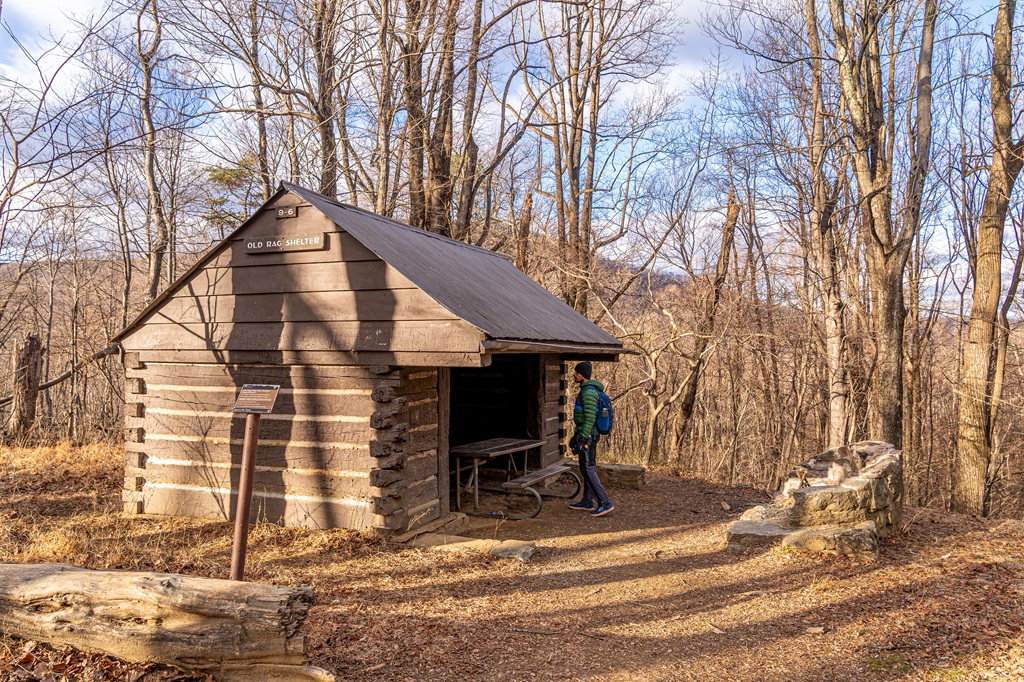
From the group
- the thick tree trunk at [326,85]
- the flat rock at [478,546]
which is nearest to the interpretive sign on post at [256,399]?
the flat rock at [478,546]

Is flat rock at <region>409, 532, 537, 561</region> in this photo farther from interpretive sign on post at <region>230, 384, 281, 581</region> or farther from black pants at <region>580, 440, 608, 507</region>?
interpretive sign on post at <region>230, 384, 281, 581</region>

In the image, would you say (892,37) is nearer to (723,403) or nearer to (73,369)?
(723,403)

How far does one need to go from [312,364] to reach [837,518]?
6.92 metres

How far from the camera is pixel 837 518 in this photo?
8.48 meters

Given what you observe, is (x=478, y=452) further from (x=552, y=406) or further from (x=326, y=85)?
(x=326, y=85)

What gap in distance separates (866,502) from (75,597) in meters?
8.38

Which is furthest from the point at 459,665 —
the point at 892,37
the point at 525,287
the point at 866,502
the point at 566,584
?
the point at 892,37

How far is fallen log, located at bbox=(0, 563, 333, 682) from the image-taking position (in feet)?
14.5

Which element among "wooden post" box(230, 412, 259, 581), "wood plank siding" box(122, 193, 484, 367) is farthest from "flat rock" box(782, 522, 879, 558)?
"wooden post" box(230, 412, 259, 581)

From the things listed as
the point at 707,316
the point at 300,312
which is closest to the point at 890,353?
the point at 707,316

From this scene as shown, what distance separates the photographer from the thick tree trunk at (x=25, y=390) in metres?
15.5

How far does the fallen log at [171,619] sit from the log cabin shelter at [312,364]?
3.71 m

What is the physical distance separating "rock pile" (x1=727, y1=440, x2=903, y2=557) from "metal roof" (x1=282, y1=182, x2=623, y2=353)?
3773mm

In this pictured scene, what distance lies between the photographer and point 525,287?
13.4 metres
